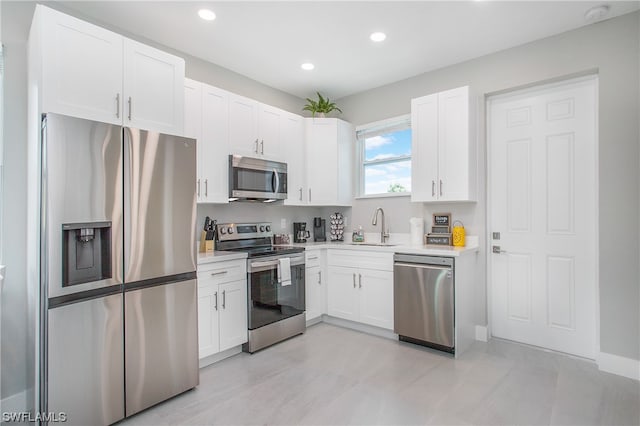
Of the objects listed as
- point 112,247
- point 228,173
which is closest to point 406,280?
point 228,173

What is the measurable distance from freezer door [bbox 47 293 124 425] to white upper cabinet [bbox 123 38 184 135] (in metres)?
1.22

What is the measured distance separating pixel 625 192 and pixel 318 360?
9.41ft

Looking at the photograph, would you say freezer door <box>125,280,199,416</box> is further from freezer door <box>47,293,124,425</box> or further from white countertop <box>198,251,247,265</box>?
white countertop <box>198,251,247,265</box>

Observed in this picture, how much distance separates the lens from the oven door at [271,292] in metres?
3.20

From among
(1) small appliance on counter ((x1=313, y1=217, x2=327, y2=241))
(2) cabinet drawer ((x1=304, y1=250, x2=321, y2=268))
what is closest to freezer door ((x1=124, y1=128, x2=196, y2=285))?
(2) cabinet drawer ((x1=304, y1=250, x2=321, y2=268))

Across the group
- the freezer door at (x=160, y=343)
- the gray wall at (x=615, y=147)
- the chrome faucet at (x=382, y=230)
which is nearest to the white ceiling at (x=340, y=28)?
the gray wall at (x=615, y=147)

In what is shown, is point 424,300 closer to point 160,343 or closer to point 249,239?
point 249,239

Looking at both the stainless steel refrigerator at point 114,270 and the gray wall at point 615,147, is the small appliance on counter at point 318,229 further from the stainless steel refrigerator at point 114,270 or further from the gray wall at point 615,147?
the gray wall at point 615,147

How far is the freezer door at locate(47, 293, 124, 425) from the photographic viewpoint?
1.85 metres

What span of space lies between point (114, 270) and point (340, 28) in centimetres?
259

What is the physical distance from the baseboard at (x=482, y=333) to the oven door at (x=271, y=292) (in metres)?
1.83

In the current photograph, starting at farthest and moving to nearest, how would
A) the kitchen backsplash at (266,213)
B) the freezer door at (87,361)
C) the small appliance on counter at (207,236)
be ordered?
the kitchen backsplash at (266,213)
the small appliance on counter at (207,236)
the freezer door at (87,361)

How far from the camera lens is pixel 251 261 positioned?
3201 millimetres

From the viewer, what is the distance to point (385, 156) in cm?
439
